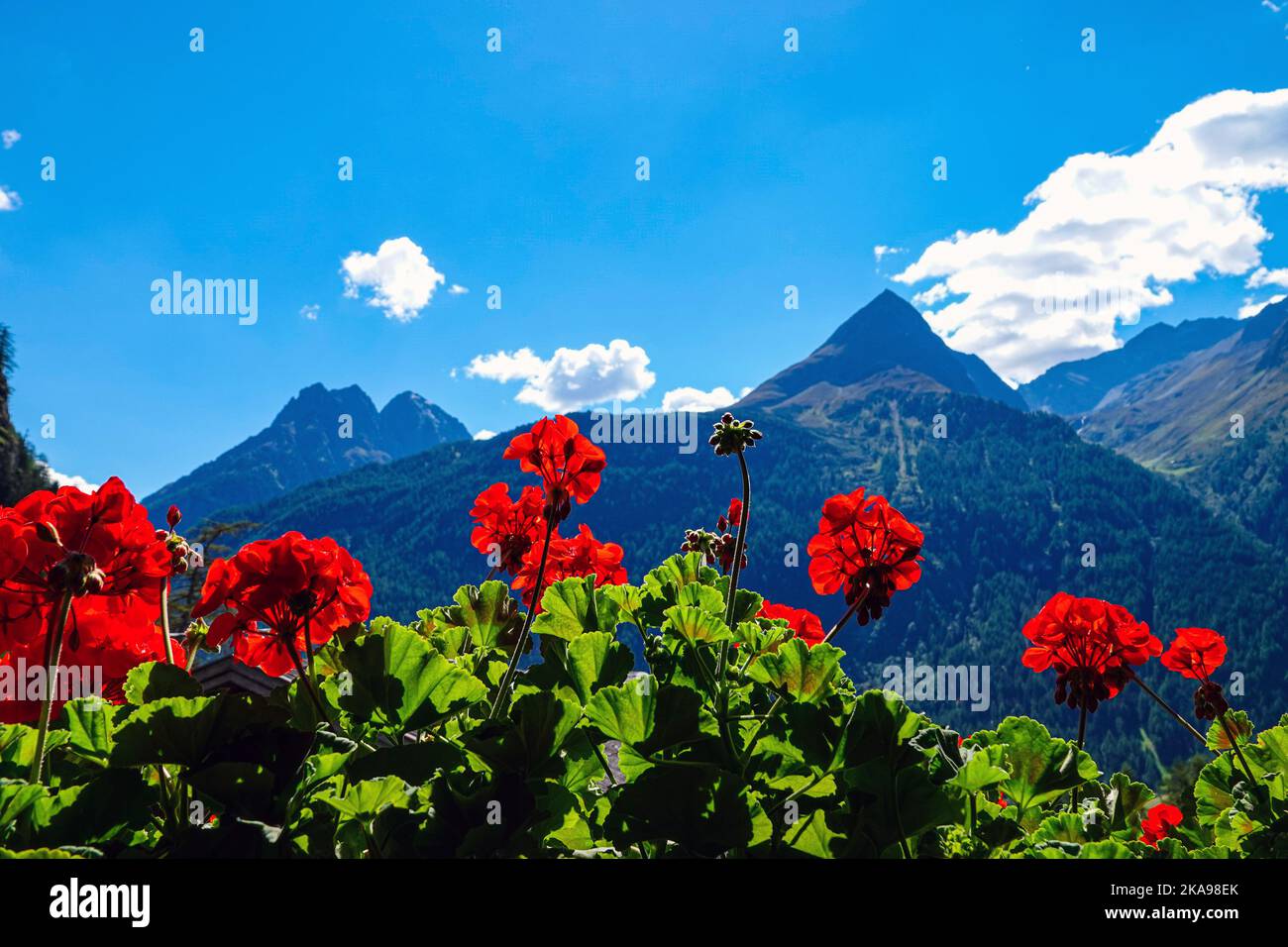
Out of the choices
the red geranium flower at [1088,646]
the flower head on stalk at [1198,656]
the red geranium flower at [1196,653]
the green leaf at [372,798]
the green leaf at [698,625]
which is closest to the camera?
the green leaf at [372,798]

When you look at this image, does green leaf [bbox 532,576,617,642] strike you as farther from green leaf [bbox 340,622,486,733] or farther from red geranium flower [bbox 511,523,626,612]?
red geranium flower [bbox 511,523,626,612]

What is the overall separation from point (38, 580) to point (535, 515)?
5.51 ft

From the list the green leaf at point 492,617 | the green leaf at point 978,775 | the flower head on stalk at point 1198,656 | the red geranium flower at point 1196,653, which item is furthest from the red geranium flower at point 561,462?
the red geranium flower at point 1196,653

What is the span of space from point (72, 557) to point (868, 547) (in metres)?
2.29

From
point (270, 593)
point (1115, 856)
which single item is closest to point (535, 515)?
point (270, 593)

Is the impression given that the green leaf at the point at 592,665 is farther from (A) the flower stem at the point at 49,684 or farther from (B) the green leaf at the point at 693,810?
(A) the flower stem at the point at 49,684

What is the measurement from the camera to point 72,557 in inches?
70.4

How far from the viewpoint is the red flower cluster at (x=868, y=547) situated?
267 cm

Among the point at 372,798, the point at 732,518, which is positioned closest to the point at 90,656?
the point at 372,798

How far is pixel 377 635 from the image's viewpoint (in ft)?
5.75

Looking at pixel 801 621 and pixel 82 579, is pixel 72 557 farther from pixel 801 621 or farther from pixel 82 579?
pixel 801 621

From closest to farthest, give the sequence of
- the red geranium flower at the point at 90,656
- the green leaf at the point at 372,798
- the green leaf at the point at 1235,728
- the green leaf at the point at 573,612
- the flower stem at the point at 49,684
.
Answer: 1. the green leaf at the point at 372,798
2. the flower stem at the point at 49,684
3. the red geranium flower at the point at 90,656
4. the green leaf at the point at 573,612
5. the green leaf at the point at 1235,728

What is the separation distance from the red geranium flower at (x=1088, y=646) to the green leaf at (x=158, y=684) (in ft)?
11.3
